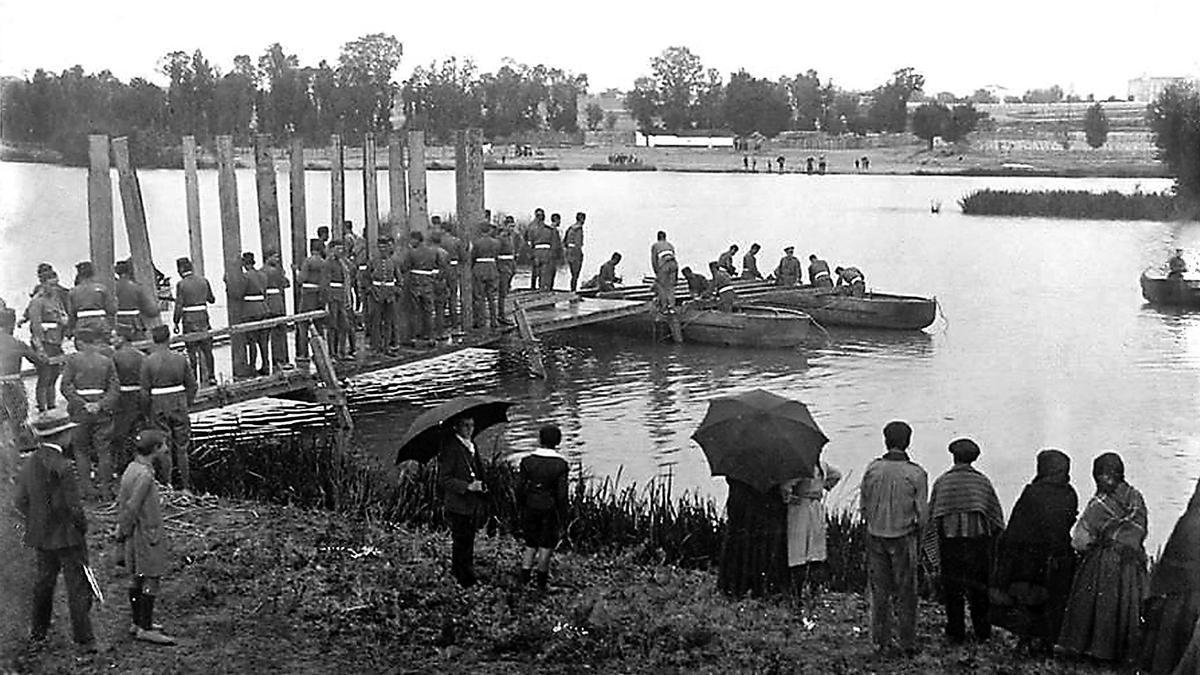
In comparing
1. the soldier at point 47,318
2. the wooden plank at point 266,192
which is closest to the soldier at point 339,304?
the wooden plank at point 266,192

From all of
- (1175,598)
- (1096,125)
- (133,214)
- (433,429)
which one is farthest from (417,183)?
(1096,125)

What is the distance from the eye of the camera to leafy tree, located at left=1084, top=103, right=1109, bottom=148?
2259 inches

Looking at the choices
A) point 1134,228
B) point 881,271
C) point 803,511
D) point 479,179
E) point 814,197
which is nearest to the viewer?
point 803,511

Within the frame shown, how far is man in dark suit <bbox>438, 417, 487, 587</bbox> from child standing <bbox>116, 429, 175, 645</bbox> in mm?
1986

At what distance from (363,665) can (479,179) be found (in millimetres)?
13953

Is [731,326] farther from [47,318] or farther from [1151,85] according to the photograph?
[47,318]

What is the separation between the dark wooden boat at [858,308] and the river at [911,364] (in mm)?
387

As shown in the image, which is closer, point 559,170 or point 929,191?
point 929,191

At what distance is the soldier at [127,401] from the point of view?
1195cm

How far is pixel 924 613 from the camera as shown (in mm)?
9703

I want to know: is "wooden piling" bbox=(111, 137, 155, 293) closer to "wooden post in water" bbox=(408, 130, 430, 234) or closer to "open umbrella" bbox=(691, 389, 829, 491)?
"wooden post in water" bbox=(408, 130, 430, 234)

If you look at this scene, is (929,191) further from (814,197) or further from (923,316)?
A: (923,316)

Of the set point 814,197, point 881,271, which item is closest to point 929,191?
point 814,197

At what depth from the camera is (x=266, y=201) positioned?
18.6 meters
